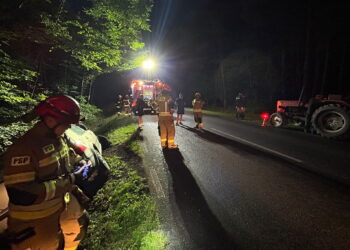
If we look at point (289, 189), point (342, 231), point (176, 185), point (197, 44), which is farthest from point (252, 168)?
point (197, 44)

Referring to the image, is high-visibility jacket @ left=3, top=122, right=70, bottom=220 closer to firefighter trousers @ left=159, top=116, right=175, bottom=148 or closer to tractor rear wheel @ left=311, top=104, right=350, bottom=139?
firefighter trousers @ left=159, top=116, right=175, bottom=148

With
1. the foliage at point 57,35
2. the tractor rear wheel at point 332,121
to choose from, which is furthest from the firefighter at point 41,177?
the tractor rear wheel at point 332,121

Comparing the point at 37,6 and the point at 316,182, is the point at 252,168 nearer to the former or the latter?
the point at 316,182

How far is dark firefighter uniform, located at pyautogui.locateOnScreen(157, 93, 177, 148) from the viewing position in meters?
7.42

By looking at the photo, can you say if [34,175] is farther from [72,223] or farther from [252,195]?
[252,195]

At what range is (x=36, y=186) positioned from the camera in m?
1.94

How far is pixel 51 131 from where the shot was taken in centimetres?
218

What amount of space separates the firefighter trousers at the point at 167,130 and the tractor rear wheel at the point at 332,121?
6.31m

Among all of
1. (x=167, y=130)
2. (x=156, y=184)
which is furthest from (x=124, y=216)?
(x=167, y=130)

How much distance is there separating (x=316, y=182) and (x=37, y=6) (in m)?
8.59

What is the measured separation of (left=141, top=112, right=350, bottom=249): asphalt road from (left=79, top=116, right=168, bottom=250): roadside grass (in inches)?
8.6

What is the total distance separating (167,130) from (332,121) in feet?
22.8

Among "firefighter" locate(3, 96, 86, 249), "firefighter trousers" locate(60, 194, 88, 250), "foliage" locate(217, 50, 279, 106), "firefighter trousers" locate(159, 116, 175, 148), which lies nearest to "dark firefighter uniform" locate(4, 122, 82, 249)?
"firefighter" locate(3, 96, 86, 249)

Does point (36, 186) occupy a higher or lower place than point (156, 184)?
higher
